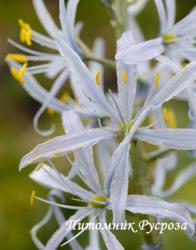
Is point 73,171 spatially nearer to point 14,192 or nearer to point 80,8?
point 14,192

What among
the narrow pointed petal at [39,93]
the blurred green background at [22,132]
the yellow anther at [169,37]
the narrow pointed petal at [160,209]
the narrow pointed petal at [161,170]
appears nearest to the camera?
the narrow pointed petal at [160,209]

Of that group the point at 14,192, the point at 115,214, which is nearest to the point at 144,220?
the point at 115,214

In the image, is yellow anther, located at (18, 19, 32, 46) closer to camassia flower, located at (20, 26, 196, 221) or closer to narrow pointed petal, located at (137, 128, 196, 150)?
camassia flower, located at (20, 26, 196, 221)

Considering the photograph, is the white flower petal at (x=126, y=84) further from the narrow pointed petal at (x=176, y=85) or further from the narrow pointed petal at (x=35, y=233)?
the narrow pointed petal at (x=35, y=233)

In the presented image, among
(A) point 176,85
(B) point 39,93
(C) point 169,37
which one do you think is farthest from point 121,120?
(B) point 39,93

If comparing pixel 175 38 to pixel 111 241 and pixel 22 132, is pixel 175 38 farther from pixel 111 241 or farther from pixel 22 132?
pixel 22 132

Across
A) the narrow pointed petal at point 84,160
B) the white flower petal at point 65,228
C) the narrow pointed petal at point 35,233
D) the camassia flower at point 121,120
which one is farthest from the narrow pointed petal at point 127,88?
the narrow pointed petal at point 35,233

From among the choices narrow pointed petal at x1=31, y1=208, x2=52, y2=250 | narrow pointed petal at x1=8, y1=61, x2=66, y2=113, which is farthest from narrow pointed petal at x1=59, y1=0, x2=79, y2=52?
narrow pointed petal at x1=31, y1=208, x2=52, y2=250
